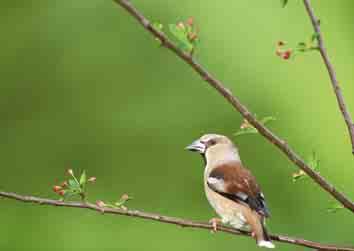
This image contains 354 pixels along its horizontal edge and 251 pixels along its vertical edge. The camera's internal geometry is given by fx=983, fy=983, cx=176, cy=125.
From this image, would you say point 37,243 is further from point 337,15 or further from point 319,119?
point 337,15

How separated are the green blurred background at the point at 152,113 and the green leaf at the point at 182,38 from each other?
4382mm

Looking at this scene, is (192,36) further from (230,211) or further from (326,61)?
(230,211)

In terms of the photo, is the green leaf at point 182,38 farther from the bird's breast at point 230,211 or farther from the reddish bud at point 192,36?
the bird's breast at point 230,211

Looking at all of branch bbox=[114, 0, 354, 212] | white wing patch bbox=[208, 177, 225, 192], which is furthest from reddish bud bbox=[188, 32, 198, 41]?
white wing patch bbox=[208, 177, 225, 192]

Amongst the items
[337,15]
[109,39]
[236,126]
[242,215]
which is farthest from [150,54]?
[242,215]

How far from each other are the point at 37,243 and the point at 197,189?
128 centimetres

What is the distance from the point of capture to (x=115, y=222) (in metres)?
7.47

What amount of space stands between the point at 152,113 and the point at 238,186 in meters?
3.77

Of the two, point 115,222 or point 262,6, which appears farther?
point 115,222

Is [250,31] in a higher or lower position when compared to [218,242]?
higher

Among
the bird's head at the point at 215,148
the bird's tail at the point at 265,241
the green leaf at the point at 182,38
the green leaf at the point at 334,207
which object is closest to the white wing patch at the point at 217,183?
the bird's head at the point at 215,148

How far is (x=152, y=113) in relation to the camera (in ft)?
24.1

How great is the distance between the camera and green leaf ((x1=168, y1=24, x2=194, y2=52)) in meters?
2.23

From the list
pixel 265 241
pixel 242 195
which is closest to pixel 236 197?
pixel 242 195
